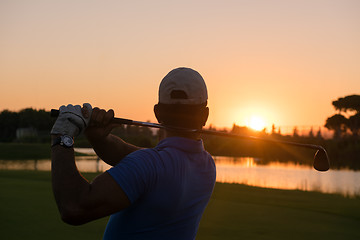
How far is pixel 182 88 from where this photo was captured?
6.00ft

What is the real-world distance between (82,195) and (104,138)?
32.7 inches

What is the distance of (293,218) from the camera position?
7.11 metres

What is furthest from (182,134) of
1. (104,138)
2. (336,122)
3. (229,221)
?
(336,122)

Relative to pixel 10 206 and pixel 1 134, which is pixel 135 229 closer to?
pixel 10 206

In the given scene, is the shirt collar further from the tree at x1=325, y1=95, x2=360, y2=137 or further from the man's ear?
the tree at x1=325, y1=95, x2=360, y2=137

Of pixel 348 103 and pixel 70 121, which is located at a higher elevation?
pixel 348 103

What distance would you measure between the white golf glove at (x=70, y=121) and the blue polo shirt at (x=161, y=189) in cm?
32

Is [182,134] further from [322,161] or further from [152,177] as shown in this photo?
[322,161]

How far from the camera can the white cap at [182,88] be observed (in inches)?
71.9

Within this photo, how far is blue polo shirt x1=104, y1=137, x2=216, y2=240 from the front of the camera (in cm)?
157

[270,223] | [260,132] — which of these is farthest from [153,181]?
[260,132]

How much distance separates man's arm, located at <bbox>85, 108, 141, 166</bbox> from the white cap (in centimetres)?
36

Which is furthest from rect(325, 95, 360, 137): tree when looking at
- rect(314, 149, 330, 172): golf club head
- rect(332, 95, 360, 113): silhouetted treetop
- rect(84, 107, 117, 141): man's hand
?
rect(84, 107, 117, 141): man's hand

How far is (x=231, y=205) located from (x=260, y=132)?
1788 inches
